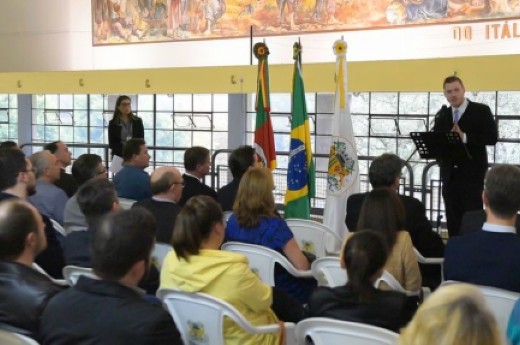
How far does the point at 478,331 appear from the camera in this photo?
5.06 feet

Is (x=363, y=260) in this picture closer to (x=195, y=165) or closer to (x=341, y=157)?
(x=195, y=165)

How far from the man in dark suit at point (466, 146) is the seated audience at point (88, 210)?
3.47 m

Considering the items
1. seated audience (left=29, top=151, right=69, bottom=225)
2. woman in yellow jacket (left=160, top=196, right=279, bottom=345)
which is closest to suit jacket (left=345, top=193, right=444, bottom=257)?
woman in yellow jacket (left=160, top=196, right=279, bottom=345)

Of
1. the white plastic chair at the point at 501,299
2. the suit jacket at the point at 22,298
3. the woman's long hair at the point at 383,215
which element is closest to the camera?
the suit jacket at the point at 22,298

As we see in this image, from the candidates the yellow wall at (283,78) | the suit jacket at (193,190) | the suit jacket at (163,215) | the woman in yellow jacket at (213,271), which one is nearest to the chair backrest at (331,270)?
the woman in yellow jacket at (213,271)

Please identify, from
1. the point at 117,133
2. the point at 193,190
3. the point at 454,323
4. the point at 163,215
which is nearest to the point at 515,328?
the point at 454,323

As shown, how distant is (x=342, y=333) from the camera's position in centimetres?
270

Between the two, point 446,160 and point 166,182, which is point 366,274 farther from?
point 446,160

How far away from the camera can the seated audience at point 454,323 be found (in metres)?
1.53

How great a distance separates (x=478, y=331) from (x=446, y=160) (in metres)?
5.18

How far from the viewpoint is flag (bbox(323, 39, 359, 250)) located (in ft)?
22.4

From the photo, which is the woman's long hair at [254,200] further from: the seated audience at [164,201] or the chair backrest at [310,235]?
the chair backrest at [310,235]

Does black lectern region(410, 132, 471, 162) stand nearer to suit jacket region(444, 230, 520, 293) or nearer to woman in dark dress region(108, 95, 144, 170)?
suit jacket region(444, 230, 520, 293)

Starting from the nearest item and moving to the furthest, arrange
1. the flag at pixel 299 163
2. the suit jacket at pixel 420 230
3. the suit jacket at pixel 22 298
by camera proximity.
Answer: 1. the suit jacket at pixel 22 298
2. the suit jacket at pixel 420 230
3. the flag at pixel 299 163
